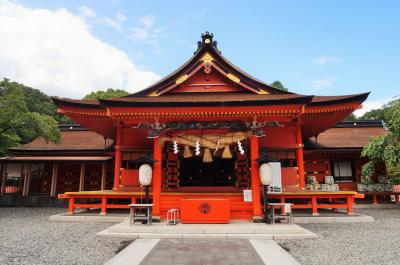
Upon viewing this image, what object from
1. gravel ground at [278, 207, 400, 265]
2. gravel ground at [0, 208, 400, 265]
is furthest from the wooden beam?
gravel ground at [278, 207, 400, 265]

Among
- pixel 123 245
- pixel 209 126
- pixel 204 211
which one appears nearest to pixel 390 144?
pixel 209 126

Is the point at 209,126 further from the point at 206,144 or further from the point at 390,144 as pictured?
the point at 390,144

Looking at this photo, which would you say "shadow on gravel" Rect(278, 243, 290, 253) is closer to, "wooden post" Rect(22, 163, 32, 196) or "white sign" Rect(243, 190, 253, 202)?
"white sign" Rect(243, 190, 253, 202)

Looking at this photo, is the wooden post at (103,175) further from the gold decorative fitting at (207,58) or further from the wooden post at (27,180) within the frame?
the gold decorative fitting at (207,58)

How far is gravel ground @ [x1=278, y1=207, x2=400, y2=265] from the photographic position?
6.08 metres

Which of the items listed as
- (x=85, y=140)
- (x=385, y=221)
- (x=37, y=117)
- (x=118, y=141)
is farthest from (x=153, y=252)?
(x=85, y=140)

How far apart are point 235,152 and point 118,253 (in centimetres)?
889

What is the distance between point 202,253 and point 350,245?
4.13 metres

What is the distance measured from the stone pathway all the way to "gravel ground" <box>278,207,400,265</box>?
606 millimetres

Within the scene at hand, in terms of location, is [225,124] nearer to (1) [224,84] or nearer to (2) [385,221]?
(1) [224,84]

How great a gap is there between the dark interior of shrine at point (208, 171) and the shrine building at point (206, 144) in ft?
0.18

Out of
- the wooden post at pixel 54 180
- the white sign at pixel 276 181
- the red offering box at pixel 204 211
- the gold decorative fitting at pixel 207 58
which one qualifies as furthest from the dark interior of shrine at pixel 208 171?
the wooden post at pixel 54 180

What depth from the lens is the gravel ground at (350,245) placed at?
608 centimetres

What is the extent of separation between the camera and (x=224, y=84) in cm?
1374
